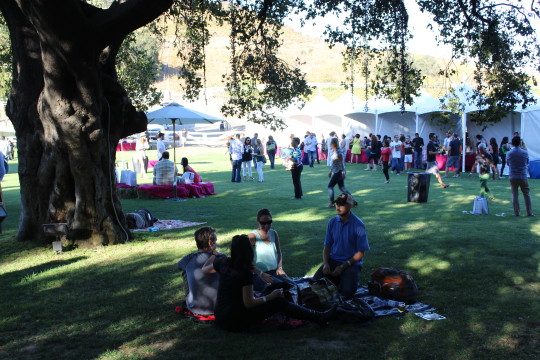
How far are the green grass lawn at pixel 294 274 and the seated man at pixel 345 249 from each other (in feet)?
2.67

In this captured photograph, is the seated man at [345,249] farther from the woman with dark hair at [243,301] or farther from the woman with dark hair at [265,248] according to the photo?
the woman with dark hair at [243,301]

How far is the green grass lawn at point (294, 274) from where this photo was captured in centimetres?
499

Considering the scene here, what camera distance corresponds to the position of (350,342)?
5117mm

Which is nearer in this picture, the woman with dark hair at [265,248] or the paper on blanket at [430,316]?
the paper on blanket at [430,316]

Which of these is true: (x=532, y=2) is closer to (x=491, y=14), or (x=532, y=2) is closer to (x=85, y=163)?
(x=491, y=14)

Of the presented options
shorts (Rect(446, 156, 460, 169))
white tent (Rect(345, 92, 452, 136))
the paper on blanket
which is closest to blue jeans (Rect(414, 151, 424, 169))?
white tent (Rect(345, 92, 452, 136))

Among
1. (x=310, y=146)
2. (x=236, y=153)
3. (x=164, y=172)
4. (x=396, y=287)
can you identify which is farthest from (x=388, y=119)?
(x=396, y=287)

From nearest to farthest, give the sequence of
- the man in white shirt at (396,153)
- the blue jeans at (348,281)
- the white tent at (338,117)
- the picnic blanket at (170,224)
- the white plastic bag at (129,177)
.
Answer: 1. the blue jeans at (348,281)
2. the picnic blanket at (170,224)
3. the white plastic bag at (129,177)
4. the man in white shirt at (396,153)
5. the white tent at (338,117)

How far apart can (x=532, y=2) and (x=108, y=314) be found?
8.15 meters

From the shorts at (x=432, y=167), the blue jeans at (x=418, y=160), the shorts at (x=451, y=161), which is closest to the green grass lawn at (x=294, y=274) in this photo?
the shorts at (x=432, y=167)

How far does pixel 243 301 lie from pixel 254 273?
947 millimetres

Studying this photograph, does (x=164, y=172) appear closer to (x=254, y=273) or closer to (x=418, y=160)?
(x=254, y=273)

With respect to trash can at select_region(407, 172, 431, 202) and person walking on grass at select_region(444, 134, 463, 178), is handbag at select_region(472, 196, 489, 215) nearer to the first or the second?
trash can at select_region(407, 172, 431, 202)

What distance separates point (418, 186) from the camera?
14.9 meters
